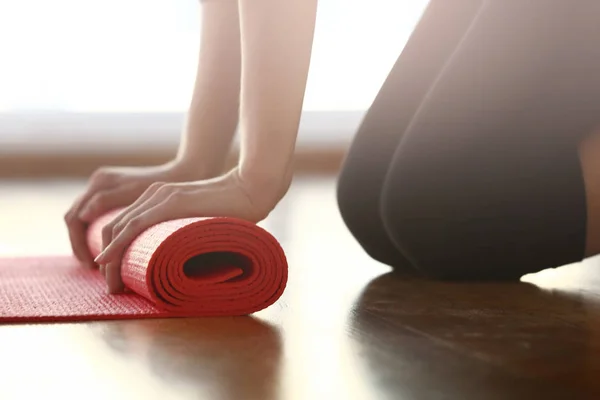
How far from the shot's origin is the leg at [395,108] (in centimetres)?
159

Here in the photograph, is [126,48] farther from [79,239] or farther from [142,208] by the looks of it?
[142,208]

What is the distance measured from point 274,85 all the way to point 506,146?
36 cm

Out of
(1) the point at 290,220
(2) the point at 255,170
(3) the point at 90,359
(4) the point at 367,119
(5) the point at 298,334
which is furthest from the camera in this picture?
(1) the point at 290,220

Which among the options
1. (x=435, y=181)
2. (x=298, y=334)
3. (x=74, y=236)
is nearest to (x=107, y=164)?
(x=74, y=236)

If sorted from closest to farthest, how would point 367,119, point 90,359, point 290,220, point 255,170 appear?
1. point 90,359
2. point 255,170
3. point 367,119
4. point 290,220

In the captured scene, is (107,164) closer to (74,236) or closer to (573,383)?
(74,236)

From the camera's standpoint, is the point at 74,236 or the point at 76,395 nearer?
the point at 76,395

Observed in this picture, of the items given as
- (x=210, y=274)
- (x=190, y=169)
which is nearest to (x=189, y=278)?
(x=210, y=274)

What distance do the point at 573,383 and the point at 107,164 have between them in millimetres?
3913

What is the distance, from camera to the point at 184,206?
4.06 feet

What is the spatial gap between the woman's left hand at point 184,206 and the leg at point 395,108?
1.26ft

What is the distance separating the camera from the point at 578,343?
0.99 metres

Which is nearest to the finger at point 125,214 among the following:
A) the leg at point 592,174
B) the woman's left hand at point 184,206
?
the woman's left hand at point 184,206

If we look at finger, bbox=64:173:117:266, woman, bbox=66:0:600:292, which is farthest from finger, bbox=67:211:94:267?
woman, bbox=66:0:600:292
